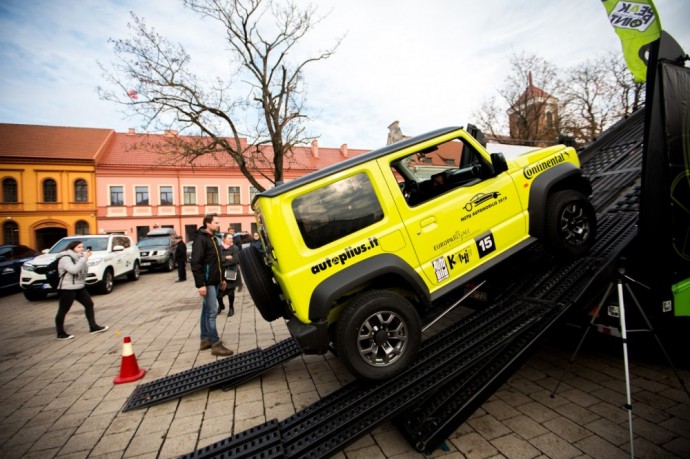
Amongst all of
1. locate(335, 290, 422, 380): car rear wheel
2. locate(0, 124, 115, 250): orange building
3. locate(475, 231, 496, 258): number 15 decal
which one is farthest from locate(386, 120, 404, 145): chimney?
locate(0, 124, 115, 250): orange building

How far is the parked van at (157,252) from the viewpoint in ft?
52.3

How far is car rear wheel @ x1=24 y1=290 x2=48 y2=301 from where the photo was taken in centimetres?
985

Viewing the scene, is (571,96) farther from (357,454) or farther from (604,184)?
(357,454)

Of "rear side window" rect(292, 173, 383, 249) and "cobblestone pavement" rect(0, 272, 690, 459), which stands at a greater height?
"rear side window" rect(292, 173, 383, 249)

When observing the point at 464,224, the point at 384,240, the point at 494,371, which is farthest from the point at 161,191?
the point at 494,371

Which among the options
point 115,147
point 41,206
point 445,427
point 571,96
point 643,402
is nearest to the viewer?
point 445,427

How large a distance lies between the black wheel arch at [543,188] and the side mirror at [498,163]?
0.51 meters

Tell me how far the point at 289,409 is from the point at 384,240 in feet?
6.65

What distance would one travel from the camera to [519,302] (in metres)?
3.51

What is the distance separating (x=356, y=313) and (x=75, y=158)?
38.5 metres

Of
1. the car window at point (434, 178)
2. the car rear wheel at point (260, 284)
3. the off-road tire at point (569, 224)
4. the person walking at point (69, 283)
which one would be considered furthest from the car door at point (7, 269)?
the off-road tire at point (569, 224)

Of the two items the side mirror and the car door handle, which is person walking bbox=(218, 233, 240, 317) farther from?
the side mirror

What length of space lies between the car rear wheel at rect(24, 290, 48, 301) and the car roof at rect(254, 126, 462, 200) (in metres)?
10.9

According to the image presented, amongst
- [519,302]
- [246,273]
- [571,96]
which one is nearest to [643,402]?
[519,302]
